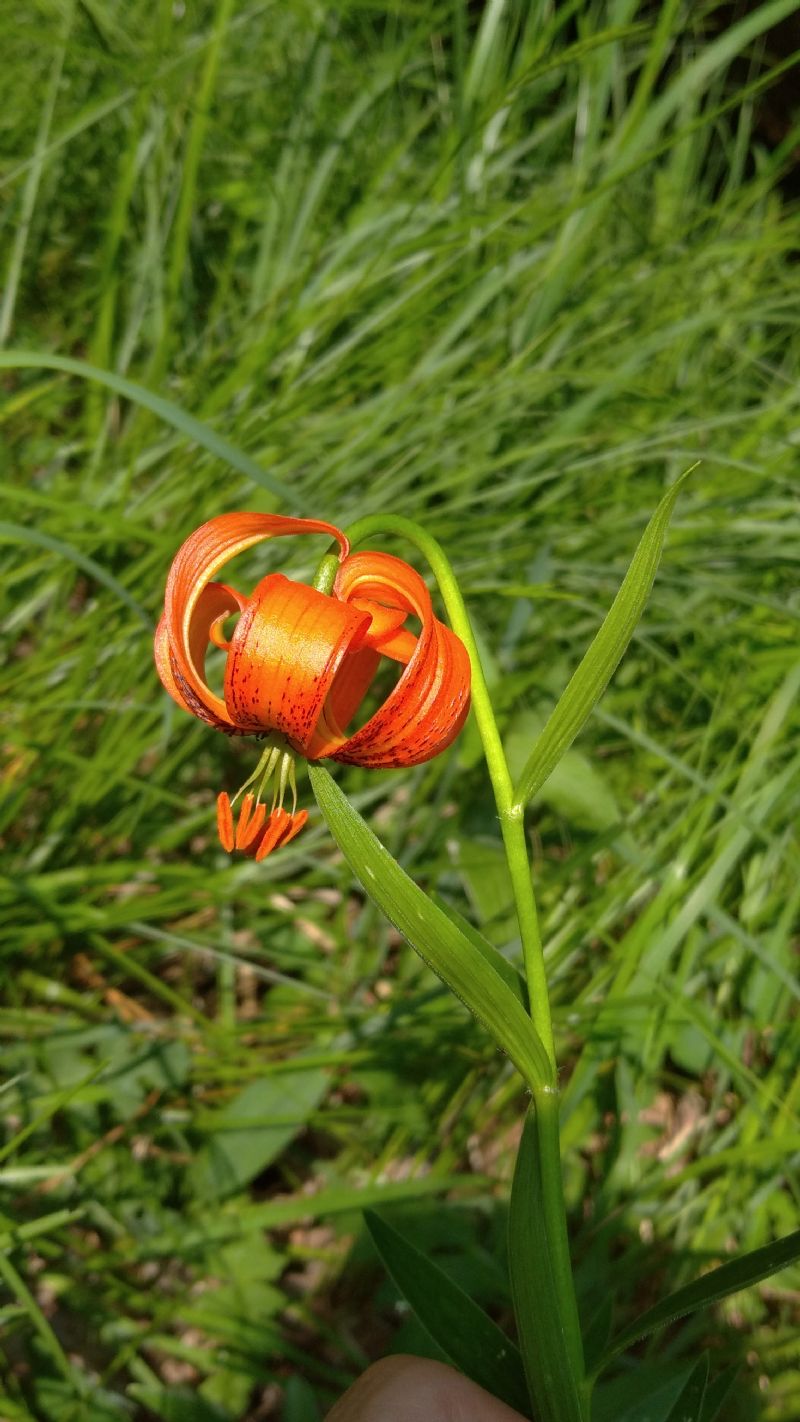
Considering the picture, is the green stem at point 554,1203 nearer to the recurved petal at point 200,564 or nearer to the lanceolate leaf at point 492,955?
the lanceolate leaf at point 492,955

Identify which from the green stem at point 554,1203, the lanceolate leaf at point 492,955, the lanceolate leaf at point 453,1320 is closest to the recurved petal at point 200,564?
the lanceolate leaf at point 492,955

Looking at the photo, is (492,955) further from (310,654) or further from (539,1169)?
(310,654)

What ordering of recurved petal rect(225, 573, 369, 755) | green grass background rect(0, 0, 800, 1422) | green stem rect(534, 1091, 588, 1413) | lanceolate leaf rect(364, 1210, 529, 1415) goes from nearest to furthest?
recurved petal rect(225, 573, 369, 755)
green stem rect(534, 1091, 588, 1413)
lanceolate leaf rect(364, 1210, 529, 1415)
green grass background rect(0, 0, 800, 1422)

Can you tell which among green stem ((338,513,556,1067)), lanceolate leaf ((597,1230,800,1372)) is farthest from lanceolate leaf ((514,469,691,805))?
lanceolate leaf ((597,1230,800,1372))

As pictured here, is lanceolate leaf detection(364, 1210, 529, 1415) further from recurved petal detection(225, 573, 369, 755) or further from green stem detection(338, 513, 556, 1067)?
recurved petal detection(225, 573, 369, 755)

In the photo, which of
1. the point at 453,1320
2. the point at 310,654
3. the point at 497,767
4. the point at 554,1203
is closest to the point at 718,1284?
the point at 554,1203

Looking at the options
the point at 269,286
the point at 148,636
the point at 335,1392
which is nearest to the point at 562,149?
the point at 269,286
